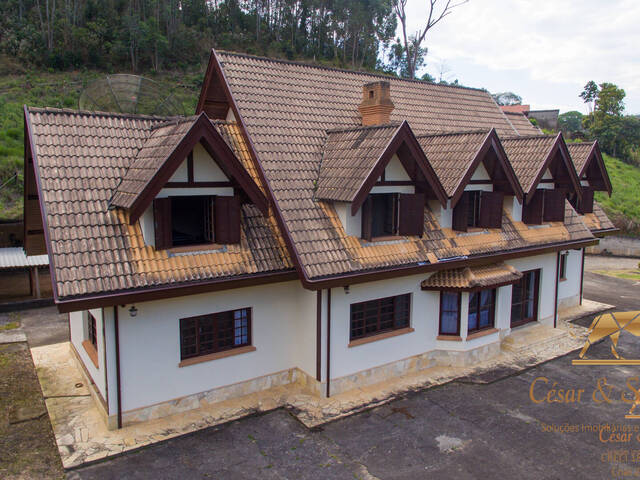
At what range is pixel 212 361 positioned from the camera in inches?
417

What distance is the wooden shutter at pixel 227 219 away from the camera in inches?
412

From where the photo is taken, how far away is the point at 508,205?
15.6 meters

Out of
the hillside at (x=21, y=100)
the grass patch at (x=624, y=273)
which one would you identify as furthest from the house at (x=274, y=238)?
the grass patch at (x=624, y=273)

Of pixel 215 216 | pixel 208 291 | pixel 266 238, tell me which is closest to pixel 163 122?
pixel 215 216

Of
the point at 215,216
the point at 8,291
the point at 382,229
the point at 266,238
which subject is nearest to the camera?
the point at 215,216

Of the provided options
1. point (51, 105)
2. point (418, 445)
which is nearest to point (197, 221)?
point (418, 445)

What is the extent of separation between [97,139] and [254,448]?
7.71 meters

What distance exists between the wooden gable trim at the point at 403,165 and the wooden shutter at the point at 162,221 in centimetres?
414

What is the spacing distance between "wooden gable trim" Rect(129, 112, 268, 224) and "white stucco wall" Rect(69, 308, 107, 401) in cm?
235

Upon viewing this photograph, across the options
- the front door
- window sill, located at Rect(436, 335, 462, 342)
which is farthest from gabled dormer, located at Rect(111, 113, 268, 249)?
the front door

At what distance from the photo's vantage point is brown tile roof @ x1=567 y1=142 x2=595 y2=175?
61.4 feet

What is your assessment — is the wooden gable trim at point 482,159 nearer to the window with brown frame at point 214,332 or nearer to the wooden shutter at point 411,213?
the wooden shutter at point 411,213

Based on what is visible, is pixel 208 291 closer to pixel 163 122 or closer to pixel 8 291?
pixel 163 122

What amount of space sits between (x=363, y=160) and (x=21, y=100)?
34663 mm
